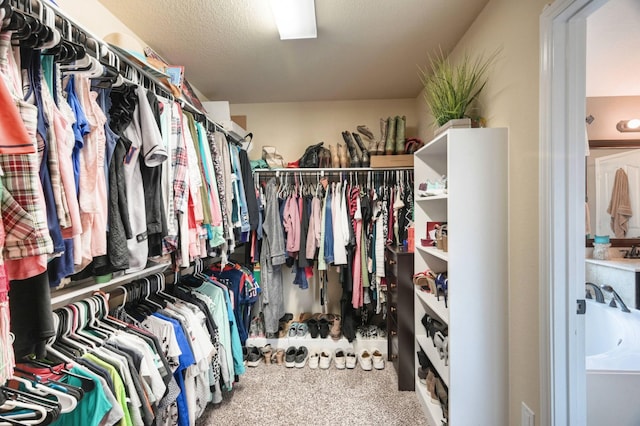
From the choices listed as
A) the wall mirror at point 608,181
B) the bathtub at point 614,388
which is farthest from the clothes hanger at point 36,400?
the wall mirror at point 608,181

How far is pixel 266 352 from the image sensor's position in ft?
7.81

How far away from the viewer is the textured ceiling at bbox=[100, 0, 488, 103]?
150cm

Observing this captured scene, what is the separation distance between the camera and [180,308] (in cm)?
141

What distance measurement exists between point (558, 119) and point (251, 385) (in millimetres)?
2500

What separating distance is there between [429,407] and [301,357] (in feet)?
3.51

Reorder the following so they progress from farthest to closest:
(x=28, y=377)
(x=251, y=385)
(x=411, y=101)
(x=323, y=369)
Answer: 1. (x=411, y=101)
2. (x=323, y=369)
3. (x=251, y=385)
4. (x=28, y=377)

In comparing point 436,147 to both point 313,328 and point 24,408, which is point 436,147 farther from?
point 24,408

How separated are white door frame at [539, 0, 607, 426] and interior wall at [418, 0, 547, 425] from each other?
3.1 inches

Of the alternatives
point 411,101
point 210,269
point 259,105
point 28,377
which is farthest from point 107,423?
point 411,101

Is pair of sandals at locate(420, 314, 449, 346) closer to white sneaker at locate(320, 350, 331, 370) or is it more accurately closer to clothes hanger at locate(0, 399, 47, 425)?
white sneaker at locate(320, 350, 331, 370)

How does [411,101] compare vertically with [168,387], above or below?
above

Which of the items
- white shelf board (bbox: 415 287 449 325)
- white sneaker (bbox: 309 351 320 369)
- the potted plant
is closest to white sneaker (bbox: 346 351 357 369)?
white sneaker (bbox: 309 351 320 369)

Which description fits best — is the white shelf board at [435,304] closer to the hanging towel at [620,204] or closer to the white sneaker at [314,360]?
the white sneaker at [314,360]

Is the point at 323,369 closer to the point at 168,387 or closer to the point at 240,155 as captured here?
the point at 168,387
